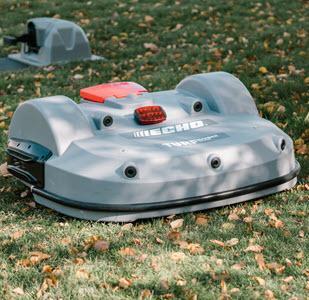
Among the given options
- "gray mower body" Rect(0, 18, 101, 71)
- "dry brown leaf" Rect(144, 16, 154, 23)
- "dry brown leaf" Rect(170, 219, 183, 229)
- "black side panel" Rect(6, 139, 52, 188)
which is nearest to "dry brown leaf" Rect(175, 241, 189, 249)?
"dry brown leaf" Rect(170, 219, 183, 229)

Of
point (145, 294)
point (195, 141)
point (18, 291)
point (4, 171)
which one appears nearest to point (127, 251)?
point (145, 294)

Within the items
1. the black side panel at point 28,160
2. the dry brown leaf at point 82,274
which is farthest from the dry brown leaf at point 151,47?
the dry brown leaf at point 82,274

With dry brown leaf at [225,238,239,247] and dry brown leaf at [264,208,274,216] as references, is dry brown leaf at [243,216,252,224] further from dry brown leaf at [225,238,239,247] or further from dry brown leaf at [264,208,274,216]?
dry brown leaf at [225,238,239,247]

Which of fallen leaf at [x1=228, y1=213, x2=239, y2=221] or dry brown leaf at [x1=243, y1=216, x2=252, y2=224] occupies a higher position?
dry brown leaf at [x1=243, y1=216, x2=252, y2=224]

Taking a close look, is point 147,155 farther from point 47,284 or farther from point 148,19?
point 148,19

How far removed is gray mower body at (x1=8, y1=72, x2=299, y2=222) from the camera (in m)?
4.18

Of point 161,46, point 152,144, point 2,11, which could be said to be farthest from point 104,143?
point 2,11

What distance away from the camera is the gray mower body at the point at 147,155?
4180 mm

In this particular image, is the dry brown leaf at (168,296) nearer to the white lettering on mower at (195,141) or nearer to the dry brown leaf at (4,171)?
the white lettering on mower at (195,141)

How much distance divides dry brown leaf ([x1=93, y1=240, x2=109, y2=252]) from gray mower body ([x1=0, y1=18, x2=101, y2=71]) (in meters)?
5.08

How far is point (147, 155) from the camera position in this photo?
166 inches

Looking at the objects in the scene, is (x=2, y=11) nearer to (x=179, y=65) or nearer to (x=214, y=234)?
(x=179, y=65)

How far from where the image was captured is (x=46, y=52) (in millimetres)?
8773

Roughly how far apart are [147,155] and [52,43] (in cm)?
480
